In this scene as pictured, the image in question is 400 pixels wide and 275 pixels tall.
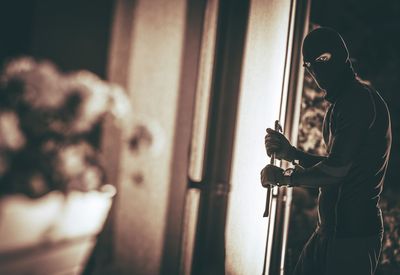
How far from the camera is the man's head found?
7.01ft

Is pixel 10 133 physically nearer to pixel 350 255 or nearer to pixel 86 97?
pixel 86 97

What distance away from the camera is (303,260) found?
2457mm

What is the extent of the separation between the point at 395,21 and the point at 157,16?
4.37 meters

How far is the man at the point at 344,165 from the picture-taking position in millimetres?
2068

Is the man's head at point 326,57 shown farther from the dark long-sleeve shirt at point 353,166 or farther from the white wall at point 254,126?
the white wall at point 254,126

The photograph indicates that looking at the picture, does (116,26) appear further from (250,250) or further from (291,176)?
(250,250)

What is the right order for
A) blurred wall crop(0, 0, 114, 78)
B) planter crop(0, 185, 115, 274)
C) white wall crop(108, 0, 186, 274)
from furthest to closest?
1. white wall crop(108, 0, 186, 274)
2. blurred wall crop(0, 0, 114, 78)
3. planter crop(0, 185, 115, 274)

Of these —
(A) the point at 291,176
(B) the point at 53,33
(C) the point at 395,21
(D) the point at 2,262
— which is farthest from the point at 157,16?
(C) the point at 395,21

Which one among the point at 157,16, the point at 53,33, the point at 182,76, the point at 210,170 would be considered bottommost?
the point at 210,170

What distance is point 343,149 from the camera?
2.04 metres

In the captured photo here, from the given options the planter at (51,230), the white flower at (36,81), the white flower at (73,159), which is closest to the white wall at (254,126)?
the planter at (51,230)

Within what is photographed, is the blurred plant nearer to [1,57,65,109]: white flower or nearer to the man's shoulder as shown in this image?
[1,57,65,109]: white flower

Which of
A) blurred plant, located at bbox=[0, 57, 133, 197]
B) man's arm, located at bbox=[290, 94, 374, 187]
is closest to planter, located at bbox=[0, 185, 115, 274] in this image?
blurred plant, located at bbox=[0, 57, 133, 197]

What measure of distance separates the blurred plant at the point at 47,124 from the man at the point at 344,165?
98cm
